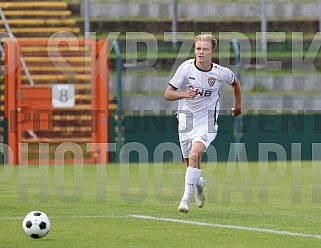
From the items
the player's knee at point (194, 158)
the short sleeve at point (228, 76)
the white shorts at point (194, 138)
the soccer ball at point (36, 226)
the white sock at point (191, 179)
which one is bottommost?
the soccer ball at point (36, 226)

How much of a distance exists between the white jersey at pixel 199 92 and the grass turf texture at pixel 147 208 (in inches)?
38.8

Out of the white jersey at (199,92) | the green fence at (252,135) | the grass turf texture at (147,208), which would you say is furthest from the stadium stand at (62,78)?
the white jersey at (199,92)

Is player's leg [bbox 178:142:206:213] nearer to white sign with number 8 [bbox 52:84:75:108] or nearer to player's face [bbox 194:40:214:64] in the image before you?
player's face [bbox 194:40:214:64]

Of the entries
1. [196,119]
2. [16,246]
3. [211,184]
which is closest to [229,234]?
[16,246]

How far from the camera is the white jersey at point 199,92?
11125 millimetres

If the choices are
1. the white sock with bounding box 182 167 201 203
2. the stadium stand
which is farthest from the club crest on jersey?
the stadium stand

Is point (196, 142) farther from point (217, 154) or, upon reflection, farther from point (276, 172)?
point (217, 154)

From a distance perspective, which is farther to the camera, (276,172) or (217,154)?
(217,154)

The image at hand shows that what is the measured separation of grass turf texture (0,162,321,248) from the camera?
335 inches

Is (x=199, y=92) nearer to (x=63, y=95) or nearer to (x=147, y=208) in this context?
(x=147, y=208)

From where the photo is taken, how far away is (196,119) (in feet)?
37.2

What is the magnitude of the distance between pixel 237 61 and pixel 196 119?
1006 cm

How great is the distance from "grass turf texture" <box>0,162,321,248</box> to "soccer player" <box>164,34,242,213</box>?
21.3 inches

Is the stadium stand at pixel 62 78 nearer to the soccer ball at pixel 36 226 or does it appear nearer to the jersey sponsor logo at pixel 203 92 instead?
the jersey sponsor logo at pixel 203 92
